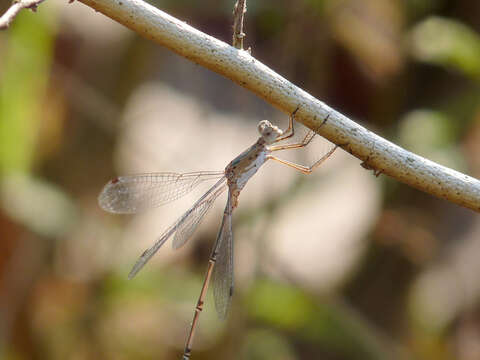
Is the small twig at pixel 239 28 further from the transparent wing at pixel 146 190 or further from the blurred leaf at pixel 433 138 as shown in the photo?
the blurred leaf at pixel 433 138

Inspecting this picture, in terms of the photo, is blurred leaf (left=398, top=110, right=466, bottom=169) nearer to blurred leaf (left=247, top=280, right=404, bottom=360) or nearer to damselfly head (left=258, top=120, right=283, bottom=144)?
blurred leaf (left=247, top=280, right=404, bottom=360)

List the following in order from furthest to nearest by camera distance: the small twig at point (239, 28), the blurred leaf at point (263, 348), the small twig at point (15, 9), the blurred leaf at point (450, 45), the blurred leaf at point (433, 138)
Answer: the blurred leaf at point (263, 348) < the blurred leaf at point (433, 138) < the blurred leaf at point (450, 45) < the small twig at point (239, 28) < the small twig at point (15, 9)

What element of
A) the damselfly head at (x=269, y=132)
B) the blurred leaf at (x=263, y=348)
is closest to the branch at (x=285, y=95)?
the damselfly head at (x=269, y=132)

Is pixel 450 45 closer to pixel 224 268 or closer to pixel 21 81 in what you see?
pixel 224 268

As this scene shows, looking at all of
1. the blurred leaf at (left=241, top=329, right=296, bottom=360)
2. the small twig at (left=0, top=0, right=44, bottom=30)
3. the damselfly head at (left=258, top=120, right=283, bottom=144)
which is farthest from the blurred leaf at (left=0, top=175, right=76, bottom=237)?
the small twig at (left=0, top=0, right=44, bottom=30)

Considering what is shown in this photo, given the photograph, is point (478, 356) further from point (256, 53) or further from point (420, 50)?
point (256, 53)

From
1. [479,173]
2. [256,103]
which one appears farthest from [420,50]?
[256,103]

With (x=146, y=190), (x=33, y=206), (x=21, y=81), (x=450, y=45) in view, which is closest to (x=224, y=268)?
(x=146, y=190)
